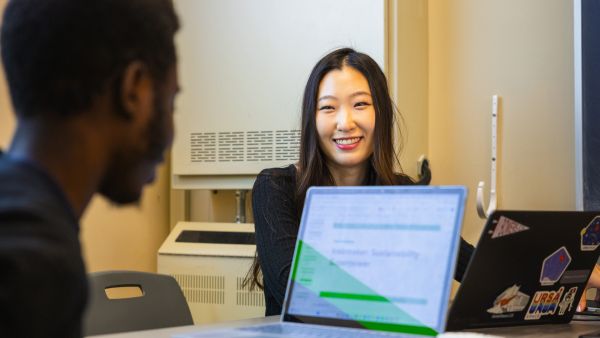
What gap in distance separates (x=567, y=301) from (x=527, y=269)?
8.1 inches

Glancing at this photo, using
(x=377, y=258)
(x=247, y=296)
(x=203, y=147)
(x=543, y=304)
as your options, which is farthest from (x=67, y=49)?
(x=203, y=147)

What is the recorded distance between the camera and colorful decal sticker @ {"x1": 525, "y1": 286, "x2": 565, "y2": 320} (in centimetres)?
152

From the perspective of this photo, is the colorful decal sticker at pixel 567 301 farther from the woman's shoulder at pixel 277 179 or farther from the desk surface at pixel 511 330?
the woman's shoulder at pixel 277 179

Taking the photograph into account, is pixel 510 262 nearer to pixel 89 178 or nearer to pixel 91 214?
pixel 89 178

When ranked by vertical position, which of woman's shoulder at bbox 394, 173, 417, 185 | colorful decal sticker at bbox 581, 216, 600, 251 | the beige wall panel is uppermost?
the beige wall panel

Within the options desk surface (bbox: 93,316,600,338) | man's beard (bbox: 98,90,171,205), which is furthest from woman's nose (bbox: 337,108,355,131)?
A: man's beard (bbox: 98,90,171,205)

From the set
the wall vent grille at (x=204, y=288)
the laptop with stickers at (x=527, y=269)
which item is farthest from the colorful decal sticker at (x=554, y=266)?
the wall vent grille at (x=204, y=288)

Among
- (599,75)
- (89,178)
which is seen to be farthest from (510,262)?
(599,75)

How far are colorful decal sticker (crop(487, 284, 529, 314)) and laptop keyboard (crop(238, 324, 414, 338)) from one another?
340mm

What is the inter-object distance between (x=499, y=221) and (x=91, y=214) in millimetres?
1760

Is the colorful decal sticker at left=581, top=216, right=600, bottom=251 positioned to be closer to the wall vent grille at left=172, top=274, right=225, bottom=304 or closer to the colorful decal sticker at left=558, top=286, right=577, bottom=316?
the colorful decal sticker at left=558, top=286, right=577, bottom=316

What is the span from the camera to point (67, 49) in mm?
766

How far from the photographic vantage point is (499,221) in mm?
1349

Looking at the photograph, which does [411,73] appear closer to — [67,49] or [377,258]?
[377,258]
